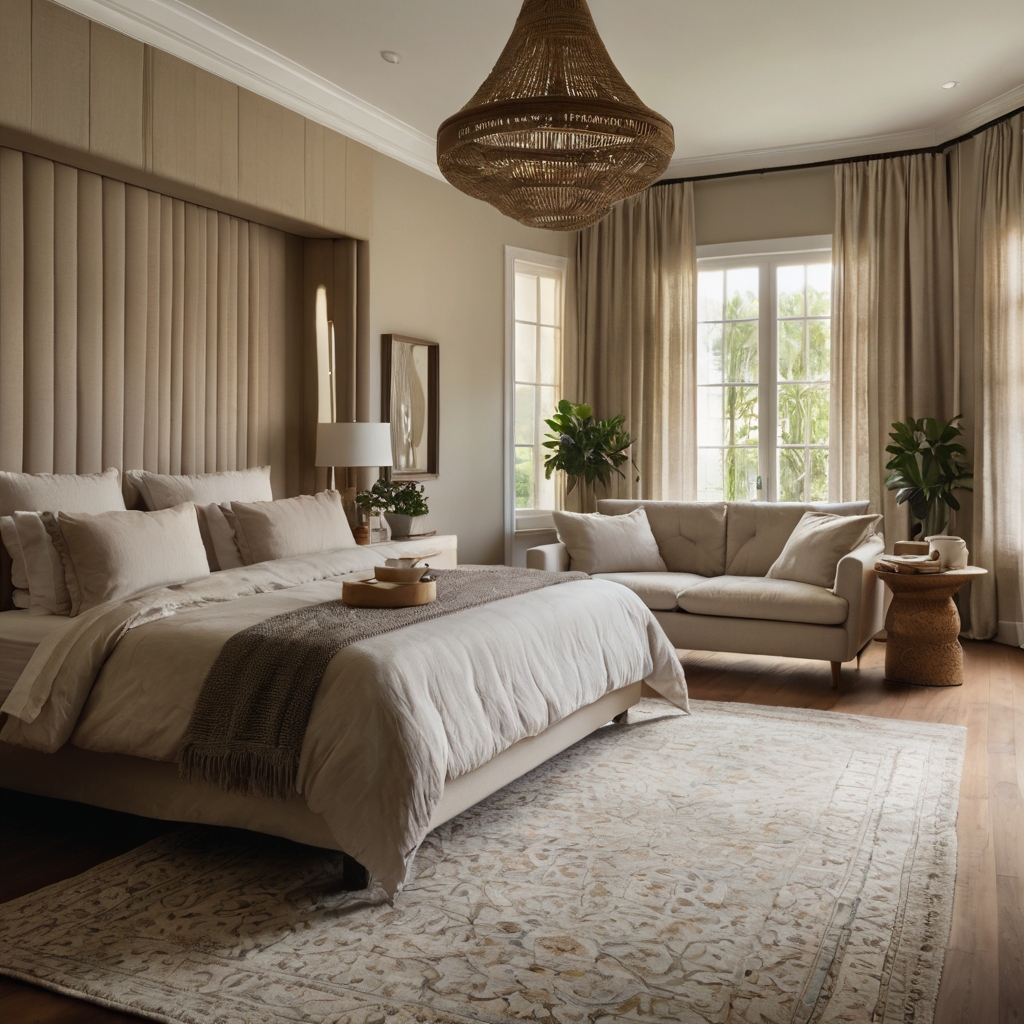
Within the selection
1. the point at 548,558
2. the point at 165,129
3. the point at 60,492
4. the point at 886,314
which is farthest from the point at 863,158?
the point at 60,492

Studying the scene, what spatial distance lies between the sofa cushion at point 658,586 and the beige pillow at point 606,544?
0.15 metres

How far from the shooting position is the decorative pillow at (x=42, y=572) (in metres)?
3.34

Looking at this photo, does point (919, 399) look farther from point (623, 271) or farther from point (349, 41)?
point (349, 41)

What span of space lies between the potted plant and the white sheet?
2275 mm

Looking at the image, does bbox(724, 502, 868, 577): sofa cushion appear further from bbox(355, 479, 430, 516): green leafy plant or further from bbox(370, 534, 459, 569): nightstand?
bbox(355, 479, 430, 516): green leafy plant

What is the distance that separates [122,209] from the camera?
4238 mm

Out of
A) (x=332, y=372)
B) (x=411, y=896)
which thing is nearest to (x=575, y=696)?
(x=411, y=896)

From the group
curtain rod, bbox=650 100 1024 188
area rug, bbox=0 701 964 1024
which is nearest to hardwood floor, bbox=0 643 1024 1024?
area rug, bbox=0 701 964 1024

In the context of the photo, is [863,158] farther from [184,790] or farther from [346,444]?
[184,790]

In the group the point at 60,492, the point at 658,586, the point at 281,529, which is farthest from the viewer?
the point at 658,586

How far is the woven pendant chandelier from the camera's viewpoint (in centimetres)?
299

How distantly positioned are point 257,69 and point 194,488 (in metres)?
2.09

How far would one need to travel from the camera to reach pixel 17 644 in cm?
307

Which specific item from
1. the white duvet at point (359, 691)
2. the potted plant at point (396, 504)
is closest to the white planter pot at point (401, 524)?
the potted plant at point (396, 504)
